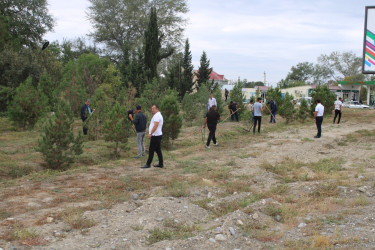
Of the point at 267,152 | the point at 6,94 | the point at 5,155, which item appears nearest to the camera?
the point at 5,155

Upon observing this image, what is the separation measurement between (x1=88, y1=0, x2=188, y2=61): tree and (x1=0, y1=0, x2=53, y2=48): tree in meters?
9.77

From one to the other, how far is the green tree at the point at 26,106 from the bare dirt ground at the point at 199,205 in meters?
7.41

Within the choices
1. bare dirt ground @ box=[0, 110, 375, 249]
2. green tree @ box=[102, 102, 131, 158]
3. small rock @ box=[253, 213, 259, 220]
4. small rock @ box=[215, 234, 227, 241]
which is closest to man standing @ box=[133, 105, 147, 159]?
green tree @ box=[102, 102, 131, 158]

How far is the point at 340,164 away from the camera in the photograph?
9062mm

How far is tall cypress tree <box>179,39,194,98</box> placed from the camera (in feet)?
123

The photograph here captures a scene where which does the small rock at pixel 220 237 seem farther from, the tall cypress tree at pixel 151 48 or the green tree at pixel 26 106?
the tall cypress tree at pixel 151 48

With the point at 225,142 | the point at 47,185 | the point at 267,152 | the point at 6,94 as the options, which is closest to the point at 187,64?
the point at 6,94

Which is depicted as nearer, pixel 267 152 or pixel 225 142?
pixel 267 152

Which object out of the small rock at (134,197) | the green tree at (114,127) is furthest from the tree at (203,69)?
the small rock at (134,197)

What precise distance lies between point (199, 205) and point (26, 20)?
3010 centimetres

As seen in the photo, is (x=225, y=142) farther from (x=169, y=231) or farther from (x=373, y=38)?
(x=373, y=38)

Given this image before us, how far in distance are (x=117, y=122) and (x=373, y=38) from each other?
49.4 ft

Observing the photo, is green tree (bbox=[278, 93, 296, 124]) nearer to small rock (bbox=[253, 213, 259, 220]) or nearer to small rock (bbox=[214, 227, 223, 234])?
small rock (bbox=[253, 213, 259, 220])

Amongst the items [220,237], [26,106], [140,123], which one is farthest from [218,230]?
[26,106]
